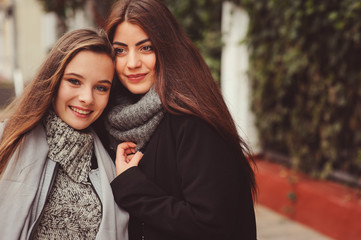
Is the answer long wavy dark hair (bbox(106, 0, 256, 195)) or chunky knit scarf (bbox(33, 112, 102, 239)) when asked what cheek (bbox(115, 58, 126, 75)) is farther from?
chunky knit scarf (bbox(33, 112, 102, 239))

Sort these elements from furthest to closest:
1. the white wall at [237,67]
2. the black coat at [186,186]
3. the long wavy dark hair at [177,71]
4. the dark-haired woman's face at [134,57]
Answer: the white wall at [237,67], the dark-haired woman's face at [134,57], the long wavy dark hair at [177,71], the black coat at [186,186]

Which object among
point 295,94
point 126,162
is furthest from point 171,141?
point 295,94

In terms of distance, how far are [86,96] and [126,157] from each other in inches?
13.4

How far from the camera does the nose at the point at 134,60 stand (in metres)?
1.71

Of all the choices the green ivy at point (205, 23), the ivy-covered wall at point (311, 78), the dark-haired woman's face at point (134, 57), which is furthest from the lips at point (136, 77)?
the green ivy at point (205, 23)

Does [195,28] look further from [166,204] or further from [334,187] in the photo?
[166,204]

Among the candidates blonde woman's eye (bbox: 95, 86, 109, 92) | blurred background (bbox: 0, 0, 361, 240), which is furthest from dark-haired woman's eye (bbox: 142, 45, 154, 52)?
blurred background (bbox: 0, 0, 361, 240)

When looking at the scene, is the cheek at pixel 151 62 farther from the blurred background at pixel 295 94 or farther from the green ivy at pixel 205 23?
the green ivy at pixel 205 23

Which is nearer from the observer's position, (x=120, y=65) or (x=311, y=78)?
(x=120, y=65)

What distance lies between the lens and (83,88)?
5.46 ft

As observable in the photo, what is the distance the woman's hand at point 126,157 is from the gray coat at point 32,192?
0.23 feet

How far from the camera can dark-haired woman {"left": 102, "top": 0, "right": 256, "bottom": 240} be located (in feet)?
4.93

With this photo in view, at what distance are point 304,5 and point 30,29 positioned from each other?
51.4 feet

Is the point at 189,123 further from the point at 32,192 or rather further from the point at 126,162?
the point at 32,192
